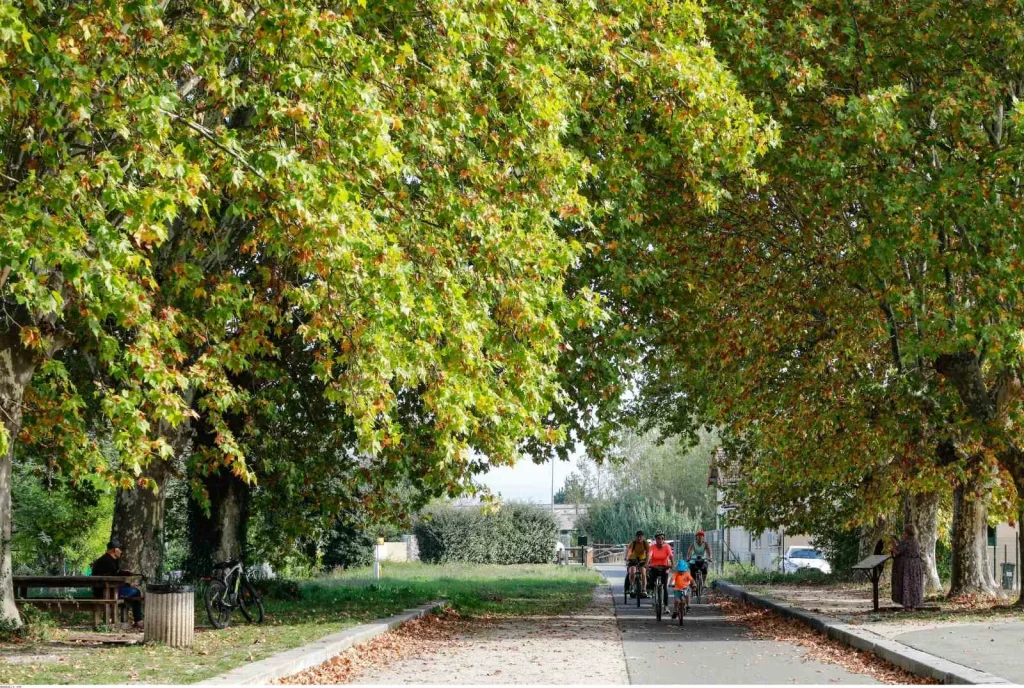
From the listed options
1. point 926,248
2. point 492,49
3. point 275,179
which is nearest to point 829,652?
point 926,248

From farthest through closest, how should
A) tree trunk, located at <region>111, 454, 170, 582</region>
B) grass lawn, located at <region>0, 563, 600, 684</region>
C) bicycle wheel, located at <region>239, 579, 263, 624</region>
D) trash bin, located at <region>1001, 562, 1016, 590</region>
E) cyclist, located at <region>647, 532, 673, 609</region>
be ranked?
trash bin, located at <region>1001, 562, 1016, 590</region> < cyclist, located at <region>647, 532, 673, 609</region> < tree trunk, located at <region>111, 454, 170, 582</region> < bicycle wheel, located at <region>239, 579, 263, 624</region> < grass lawn, located at <region>0, 563, 600, 684</region>

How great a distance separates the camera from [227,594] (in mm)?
17859

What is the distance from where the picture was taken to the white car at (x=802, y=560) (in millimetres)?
47062

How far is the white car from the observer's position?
47062mm

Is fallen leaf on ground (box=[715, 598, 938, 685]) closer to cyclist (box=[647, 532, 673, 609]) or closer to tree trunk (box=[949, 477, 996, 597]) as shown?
cyclist (box=[647, 532, 673, 609])

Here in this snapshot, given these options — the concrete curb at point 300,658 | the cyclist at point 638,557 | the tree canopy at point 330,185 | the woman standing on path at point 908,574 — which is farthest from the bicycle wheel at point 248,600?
the cyclist at point 638,557

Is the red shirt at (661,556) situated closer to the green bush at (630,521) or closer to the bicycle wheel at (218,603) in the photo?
the bicycle wheel at (218,603)

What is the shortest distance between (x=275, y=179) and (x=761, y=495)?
87.4ft

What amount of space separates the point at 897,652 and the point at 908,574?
850cm

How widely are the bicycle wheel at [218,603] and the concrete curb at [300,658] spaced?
1870 mm

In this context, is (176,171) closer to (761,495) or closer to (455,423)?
(455,423)

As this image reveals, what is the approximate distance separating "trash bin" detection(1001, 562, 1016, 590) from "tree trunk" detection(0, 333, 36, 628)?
24.9m

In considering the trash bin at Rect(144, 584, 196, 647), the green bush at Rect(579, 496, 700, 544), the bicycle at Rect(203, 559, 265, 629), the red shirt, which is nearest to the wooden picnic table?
the bicycle at Rect(203, 559, 265, 629)

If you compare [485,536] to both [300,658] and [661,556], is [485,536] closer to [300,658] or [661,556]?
[661,556]
